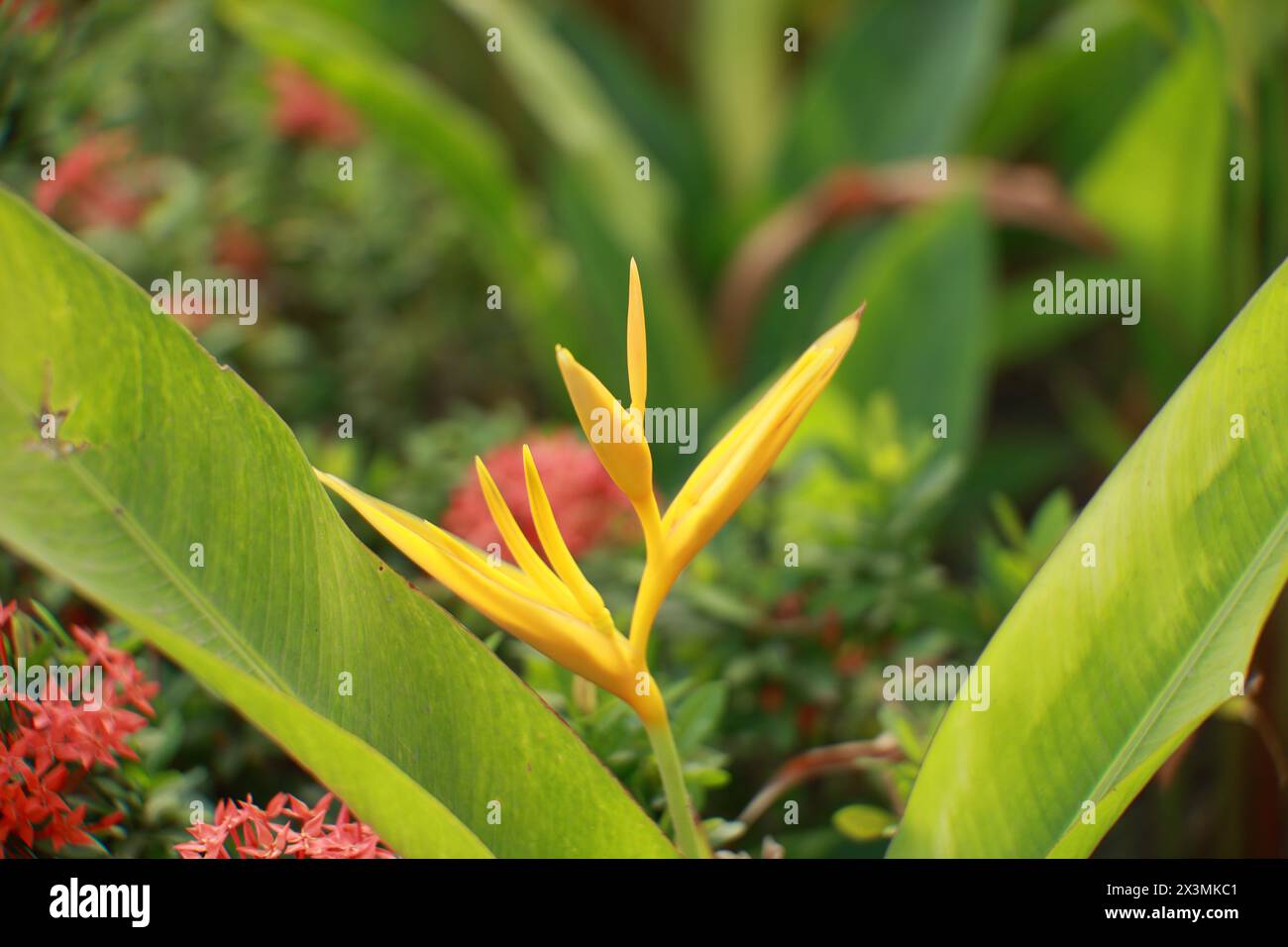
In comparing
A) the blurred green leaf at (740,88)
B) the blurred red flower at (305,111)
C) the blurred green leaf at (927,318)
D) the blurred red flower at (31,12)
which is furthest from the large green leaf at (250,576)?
the blurred green leaf at (740,88)

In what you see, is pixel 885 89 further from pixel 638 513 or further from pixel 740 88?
pixel 638 513

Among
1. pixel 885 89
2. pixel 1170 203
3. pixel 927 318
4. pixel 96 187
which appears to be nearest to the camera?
pixel 96 187

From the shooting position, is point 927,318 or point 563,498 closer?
point 563,498

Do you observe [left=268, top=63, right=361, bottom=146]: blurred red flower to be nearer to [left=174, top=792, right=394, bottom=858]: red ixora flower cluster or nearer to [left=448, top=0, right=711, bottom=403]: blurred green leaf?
[left=448, top=0, right=711, bottom=403]: blurred green leaf

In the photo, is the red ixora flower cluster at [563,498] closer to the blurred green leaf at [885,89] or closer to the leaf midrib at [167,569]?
the leaf midrib at [167,569]

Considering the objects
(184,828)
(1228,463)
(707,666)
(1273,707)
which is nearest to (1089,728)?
(1228,463)

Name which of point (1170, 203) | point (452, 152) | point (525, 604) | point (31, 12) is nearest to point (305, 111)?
point (452, 152)
